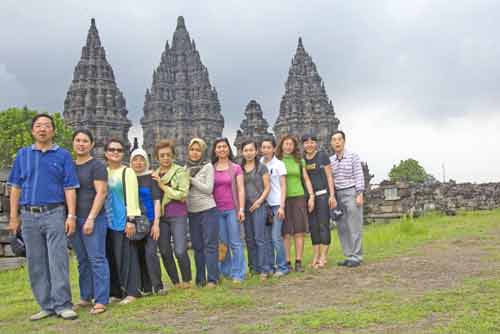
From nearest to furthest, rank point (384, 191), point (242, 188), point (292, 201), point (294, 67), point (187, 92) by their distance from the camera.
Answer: point (242, 188)
point (292, 201)
point (384, 191)
point (294, 67)
point (187, 92)

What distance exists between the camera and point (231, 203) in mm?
6828

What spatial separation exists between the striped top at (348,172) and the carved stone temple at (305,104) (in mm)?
55078

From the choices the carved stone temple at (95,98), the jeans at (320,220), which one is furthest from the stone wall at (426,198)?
the carved stone temple at (95,98)

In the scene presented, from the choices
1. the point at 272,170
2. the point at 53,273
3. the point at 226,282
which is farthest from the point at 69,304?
the point at 272,170

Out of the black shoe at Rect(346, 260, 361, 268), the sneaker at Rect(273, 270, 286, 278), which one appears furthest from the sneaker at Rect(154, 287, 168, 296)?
the black shoe at Rect(346, 260, 361, 268)

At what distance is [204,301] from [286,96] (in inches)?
2394

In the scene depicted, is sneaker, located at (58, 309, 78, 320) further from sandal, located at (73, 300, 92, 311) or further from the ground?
sandal, located at (73, 300, 92, 311)

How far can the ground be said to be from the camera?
15.2ft

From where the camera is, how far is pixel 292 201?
7.36 metres

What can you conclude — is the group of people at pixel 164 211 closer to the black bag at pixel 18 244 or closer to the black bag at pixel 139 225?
the black bag at pixel 139 225

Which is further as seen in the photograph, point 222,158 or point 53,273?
point 222,158

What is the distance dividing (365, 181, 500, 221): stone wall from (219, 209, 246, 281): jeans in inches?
445

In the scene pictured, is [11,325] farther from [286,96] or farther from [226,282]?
[286,96]

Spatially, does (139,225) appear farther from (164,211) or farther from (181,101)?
(181,101)
